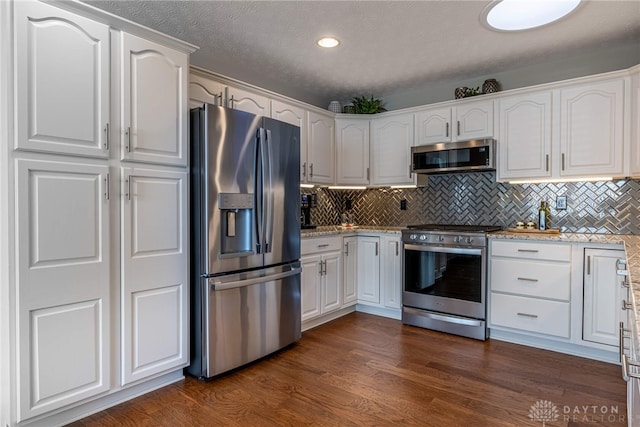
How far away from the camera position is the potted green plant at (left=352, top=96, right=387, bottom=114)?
4.18 m

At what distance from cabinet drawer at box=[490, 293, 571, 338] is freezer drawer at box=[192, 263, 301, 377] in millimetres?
1667

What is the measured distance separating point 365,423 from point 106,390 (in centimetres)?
141

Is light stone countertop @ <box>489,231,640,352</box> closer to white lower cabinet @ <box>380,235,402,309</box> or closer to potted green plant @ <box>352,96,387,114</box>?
white lower cabinet @ <box>380,235,402,309</box>

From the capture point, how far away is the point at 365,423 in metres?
1.95

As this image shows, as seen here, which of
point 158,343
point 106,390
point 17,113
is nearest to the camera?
point 17,113

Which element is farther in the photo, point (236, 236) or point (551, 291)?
point (551, 291)

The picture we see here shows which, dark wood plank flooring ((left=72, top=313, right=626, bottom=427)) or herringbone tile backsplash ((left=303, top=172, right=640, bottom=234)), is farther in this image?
herringbone tile backsplash ((left=303, top=172, right=640, bottom=234))

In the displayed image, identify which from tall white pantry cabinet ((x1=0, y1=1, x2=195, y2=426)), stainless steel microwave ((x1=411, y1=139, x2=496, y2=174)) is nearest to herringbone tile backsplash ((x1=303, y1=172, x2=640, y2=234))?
stainless steel microwave ((x1=411, y1=139, x2=496, y2=174))

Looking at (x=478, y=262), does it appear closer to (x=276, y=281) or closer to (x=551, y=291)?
(x=551, y=291)

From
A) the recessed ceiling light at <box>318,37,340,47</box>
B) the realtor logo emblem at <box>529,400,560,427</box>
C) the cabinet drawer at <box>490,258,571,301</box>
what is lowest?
the realtor logo emblem at <box>529,400,560,427</box>

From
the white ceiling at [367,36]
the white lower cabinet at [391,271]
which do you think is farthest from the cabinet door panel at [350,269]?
the white ceiling at [367,36]

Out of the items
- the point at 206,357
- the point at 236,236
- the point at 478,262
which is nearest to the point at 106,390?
the point at 206,357

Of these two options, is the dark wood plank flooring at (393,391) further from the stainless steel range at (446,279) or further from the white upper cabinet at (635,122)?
the white upper cabinet at (635,122)

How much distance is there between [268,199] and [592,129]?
2.59 metres
